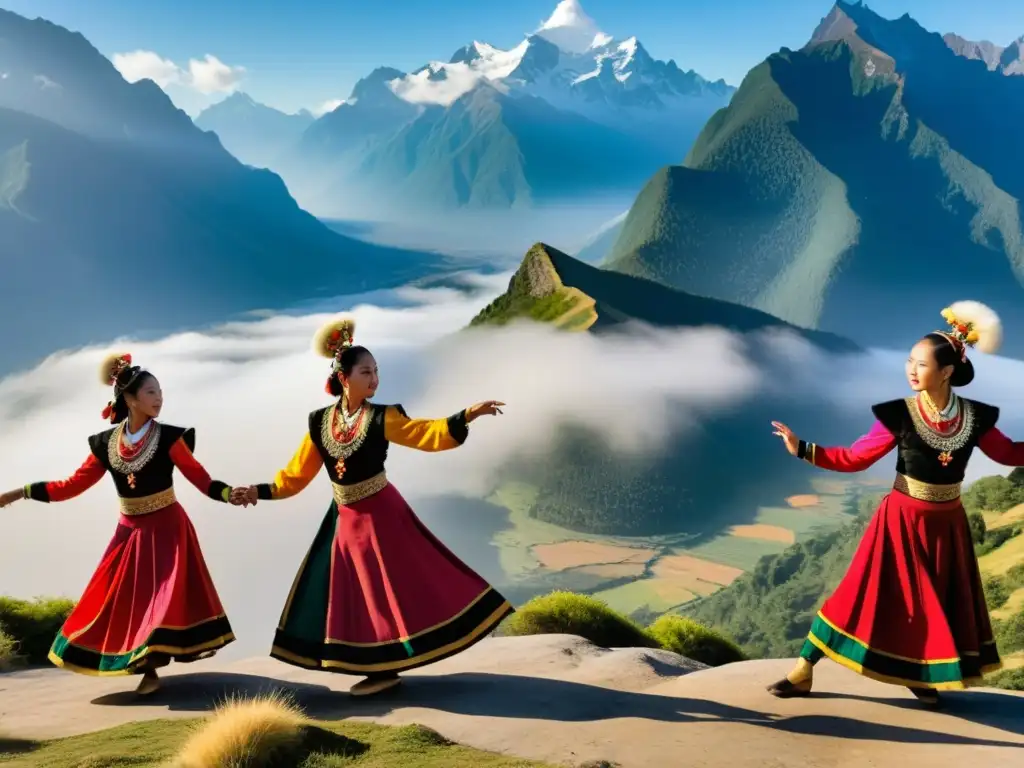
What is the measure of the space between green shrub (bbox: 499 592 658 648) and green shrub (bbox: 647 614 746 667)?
4.59 feet

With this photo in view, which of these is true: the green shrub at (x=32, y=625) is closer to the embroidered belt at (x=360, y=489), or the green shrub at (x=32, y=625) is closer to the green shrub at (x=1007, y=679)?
the embroidered belt at (x=360, y=489)

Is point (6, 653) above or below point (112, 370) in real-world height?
below

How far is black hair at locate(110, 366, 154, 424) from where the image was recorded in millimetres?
6711

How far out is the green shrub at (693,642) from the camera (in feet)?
43.7

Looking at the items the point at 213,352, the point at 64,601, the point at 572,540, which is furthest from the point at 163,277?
the point at 64,601

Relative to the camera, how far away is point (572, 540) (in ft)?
312

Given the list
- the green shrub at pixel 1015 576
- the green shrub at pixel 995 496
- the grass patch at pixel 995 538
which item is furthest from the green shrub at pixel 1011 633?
the green shrub at pixel 995 496

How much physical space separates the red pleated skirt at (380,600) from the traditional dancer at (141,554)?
748 millimetres

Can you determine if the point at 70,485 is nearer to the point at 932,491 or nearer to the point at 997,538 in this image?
the point at 932,491

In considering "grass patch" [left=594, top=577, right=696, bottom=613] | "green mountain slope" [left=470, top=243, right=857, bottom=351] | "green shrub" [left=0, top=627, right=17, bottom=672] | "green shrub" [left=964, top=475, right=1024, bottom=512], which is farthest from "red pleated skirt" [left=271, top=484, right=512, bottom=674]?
"green mountain slope" [left=470, top=243, right=857, bottom=351]

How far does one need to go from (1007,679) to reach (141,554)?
9.65 m

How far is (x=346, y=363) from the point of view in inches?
253

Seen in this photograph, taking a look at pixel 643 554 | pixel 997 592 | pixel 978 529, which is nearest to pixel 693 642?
pixel 997 592

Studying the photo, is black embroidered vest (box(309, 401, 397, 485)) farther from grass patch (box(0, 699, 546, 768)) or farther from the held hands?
grass patch (box(0, 699, 546, 768))
